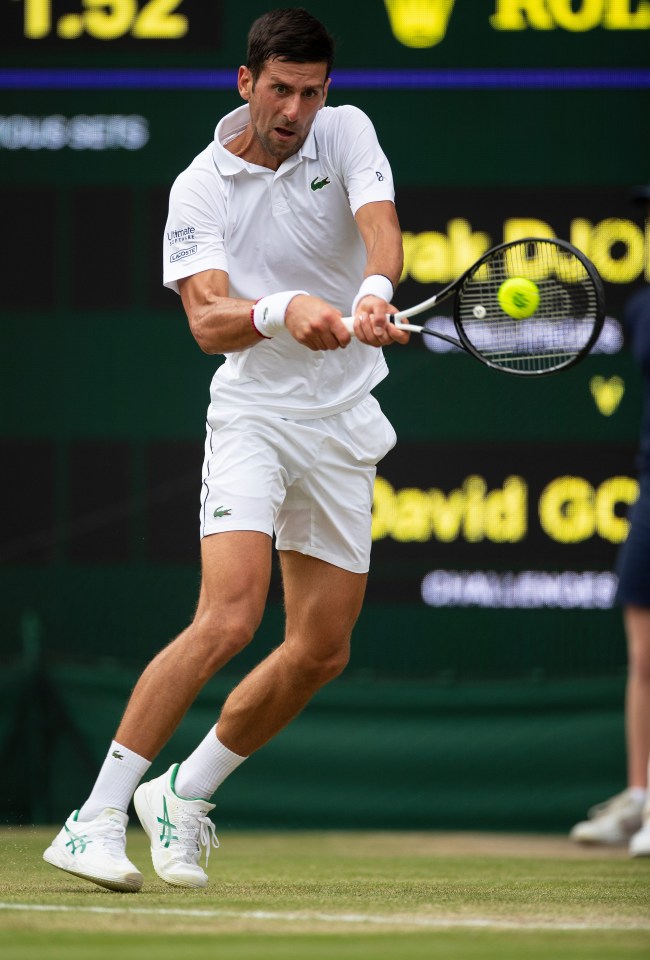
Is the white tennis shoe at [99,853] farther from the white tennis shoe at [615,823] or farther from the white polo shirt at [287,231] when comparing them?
the white tennis shoe at [615,823]

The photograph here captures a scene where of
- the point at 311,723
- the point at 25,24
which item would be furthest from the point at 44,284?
the point at 311,723

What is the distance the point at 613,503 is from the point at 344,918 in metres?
3.14

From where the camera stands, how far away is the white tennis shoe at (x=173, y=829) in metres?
3.64

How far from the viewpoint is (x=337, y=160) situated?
3914 millimetres

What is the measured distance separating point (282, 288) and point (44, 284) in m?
2.45

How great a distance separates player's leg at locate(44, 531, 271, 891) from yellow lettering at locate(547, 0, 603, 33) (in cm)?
316

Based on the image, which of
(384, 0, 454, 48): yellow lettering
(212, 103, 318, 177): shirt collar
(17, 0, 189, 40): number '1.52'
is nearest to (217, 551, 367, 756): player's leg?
(212, 103, 318, 177): shirt collar

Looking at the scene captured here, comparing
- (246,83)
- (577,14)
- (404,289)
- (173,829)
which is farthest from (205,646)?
(577,14)

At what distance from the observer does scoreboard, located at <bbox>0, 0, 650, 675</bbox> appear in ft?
19.6

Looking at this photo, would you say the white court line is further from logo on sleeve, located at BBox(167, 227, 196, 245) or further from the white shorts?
logo on sleeve, located at BBox(167, 227, 196, 245)

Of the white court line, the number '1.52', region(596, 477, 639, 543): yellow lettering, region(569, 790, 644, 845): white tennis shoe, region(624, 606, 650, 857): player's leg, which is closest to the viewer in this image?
the white court line

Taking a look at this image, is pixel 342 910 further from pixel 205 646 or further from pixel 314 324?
pixel 314 324

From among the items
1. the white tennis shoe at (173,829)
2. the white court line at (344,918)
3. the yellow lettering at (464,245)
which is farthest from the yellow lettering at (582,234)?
the white court line at (344,918)

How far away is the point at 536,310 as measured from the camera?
3.82 metres
